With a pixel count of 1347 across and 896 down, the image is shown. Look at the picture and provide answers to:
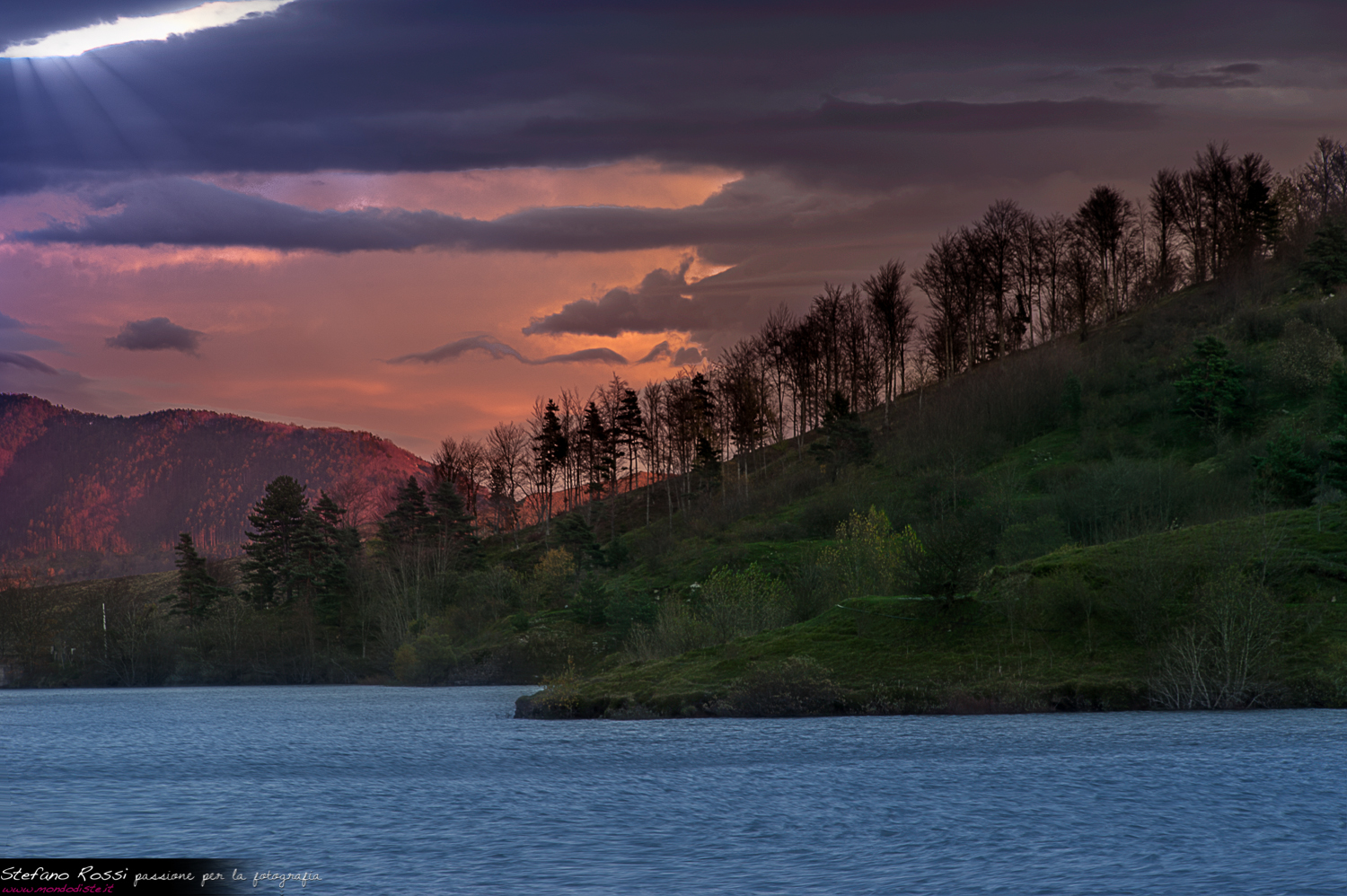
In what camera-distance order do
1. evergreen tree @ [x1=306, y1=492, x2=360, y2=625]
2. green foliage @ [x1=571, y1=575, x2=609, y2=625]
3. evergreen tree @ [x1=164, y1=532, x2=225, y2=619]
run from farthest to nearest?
1. evergreen tree @ [x1=164, y1=532, x2=225, y2=619]
2. evergreen tree @ [x1=306, y1=492, x2=360, y2=625]
3. green foliage @ [x1=571, y1=575, x2=609, y2=625]

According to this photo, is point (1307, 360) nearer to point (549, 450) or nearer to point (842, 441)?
point (842, 441)

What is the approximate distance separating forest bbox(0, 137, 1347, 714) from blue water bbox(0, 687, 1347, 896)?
15.3m

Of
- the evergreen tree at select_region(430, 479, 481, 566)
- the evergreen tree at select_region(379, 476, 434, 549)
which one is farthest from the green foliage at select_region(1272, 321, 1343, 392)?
the evergreen tree at select_region(379, 476, 434, 549)

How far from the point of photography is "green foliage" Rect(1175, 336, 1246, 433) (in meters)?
118

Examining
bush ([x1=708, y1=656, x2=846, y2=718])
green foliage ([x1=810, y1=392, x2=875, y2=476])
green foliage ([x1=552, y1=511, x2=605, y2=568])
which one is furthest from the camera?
green foliage ([x1=810, y1=392, x2=875, y2=476])

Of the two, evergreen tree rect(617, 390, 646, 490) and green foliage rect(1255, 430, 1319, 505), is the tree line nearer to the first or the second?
evergreen tree rect(617, 390, 646, 490)

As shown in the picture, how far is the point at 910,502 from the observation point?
118312mm

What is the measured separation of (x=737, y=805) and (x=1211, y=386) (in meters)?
103

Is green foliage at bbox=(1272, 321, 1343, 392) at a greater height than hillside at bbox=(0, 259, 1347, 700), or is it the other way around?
green foliage at bbox=(1272, 321, 1343, 392)

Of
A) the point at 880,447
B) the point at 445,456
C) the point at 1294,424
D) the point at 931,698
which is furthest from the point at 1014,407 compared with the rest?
the point at 445,456

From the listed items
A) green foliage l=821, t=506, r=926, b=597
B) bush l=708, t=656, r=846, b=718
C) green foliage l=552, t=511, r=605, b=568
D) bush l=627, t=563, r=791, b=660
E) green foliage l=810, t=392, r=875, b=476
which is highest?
green foliage l=810, t=392, r=875, b=476

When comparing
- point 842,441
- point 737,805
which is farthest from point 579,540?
point 737,805

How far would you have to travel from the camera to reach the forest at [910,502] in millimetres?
71500

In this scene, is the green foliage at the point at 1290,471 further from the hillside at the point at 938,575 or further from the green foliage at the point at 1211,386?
the green foliage at the point at 1211,386
